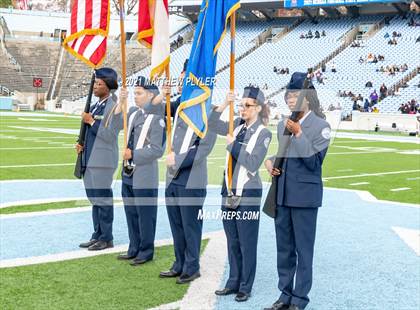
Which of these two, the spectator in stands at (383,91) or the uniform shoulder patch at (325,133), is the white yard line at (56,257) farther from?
the spectator in stands at (383,91)

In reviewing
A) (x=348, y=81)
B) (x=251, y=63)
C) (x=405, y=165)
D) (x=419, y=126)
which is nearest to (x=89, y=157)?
(x=405, y=165)

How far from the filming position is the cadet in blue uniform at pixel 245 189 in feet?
16.5

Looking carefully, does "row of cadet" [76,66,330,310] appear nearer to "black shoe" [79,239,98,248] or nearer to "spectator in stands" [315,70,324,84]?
"black shoe" [79,239,98,248]

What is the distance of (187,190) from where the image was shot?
220 inches

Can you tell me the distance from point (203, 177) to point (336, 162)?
11.6 metres

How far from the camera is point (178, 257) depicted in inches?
230

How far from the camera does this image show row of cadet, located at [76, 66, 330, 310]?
15.9 ft

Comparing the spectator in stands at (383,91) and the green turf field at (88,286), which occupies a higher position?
the spectator in stands at (383,91)

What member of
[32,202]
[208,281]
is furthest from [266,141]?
[32,202]

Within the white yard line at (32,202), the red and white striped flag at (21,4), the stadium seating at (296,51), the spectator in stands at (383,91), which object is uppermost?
the red and white striped flag at (21,4)

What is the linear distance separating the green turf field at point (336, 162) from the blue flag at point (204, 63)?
39 cm

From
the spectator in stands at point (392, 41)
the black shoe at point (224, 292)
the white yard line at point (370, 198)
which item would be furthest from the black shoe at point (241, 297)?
the spectator in stands at point (392, 41)

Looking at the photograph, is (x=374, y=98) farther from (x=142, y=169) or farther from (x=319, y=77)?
(x=142, y=169)

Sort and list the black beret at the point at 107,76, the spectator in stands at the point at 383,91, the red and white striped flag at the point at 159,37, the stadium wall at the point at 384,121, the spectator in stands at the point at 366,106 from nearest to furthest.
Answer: the red and white striped flag at the point at 159,37 < the black beret at the point at 107,76 < the stadium wall at the point at 384,121 < the spectator in stands at the point at 366,106 < the spectator in stands at the point at 383,91
